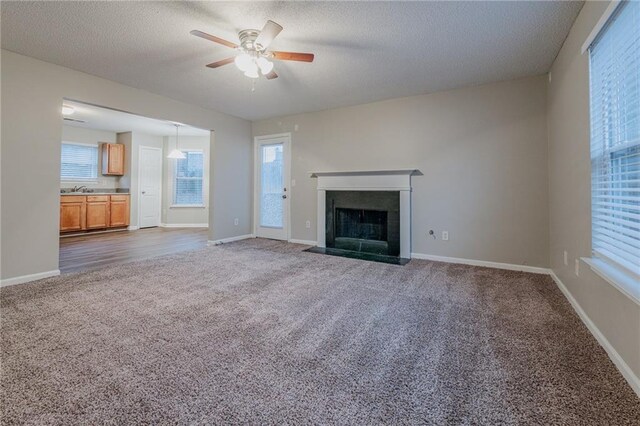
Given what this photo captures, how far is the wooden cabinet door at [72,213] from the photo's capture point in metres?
5.91

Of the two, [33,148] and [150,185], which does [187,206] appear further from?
[33,148]

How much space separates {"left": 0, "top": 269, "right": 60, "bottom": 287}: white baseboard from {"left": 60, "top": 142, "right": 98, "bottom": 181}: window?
4.59 metres

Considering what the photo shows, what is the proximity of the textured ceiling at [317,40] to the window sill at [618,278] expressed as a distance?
194 cm

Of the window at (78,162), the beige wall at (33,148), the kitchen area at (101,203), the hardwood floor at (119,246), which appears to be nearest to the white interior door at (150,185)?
the kitchen area at (101,203)

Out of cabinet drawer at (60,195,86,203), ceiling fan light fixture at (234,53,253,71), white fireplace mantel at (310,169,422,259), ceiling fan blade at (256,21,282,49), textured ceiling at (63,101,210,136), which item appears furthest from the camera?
cabinet drawer at (60,195,86,203)

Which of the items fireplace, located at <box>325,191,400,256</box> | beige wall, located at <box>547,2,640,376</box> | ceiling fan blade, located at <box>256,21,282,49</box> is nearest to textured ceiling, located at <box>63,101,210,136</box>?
fireplace, located at <box>325,191,400,256</box>

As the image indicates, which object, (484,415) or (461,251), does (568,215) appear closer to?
(461,251)

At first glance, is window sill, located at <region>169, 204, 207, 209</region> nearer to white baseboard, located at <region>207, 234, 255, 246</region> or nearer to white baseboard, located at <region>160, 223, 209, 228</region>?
white baseboard, located at <region>160, 223, 209, 228</region>

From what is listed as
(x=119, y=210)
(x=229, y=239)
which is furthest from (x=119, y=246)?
(x=119, y=210)

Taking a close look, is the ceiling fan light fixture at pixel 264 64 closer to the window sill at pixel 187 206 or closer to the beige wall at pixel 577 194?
the beige wall at pixel 577 194

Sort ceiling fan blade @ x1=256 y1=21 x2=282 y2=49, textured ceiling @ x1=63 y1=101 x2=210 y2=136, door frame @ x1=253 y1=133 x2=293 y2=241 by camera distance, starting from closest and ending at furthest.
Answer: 1. ceiling fan blade @ x1=256 y1=21 x2=282 y2=49
2. textured ceiling @ x1=63 y1=101 x2=210 y2=136
3. door frame @ x1=253 y1=133 x2=293 y2=241

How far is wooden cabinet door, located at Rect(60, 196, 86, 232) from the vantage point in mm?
5910

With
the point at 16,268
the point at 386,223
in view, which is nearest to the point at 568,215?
the point at 386,223

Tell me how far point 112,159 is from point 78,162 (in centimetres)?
70
